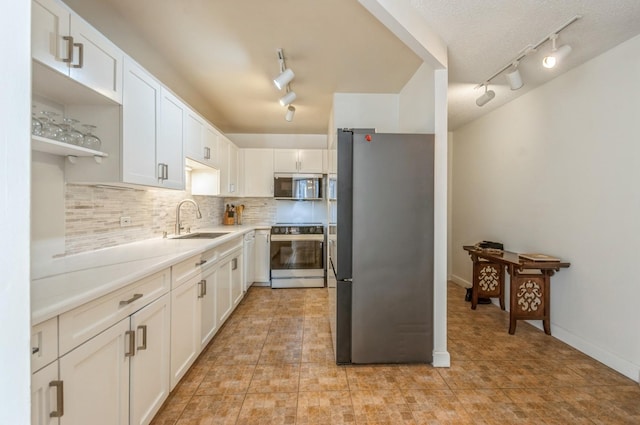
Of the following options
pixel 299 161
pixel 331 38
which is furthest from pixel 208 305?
pixel 299 161

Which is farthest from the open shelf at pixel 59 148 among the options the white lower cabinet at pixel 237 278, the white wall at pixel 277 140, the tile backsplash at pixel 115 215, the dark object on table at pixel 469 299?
the dark object on table at pixel 469 299

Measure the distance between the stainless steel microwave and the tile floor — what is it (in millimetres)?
2188

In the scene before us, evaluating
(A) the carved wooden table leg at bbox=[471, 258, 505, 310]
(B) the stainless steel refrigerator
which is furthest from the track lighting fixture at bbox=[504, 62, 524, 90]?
(A) the carved wooden table leg at bbox=[471, 258, 505, 310]

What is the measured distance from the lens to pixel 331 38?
216 centimetres

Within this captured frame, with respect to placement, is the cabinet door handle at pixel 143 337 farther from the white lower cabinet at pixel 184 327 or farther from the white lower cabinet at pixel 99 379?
the white lower cabinet at pixel 184 327

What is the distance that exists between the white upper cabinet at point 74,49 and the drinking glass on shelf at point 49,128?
244 mm

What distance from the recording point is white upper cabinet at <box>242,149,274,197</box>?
4512mm

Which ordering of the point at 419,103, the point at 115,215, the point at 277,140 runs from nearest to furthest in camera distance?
the point at 115,215 → the point at 419,103 → the point at 277,140

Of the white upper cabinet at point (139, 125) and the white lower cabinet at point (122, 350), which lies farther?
the white upper cabinet at point (139, 125)

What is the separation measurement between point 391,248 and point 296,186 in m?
2.53

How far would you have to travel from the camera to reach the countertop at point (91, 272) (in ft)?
3.21

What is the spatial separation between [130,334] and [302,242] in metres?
2.87

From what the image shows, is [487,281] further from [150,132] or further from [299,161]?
[150,132]

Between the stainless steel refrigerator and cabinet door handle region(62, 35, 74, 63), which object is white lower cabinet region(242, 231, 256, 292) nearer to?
the stainless steel refrigerator
